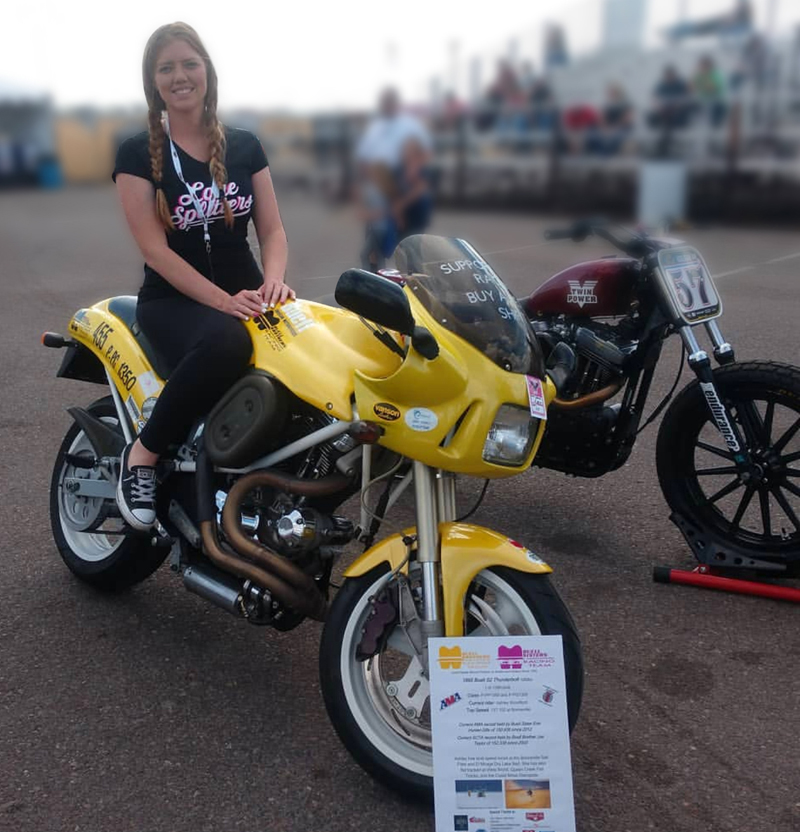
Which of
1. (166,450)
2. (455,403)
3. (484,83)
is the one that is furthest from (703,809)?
(484,83)

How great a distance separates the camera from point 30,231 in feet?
36.6

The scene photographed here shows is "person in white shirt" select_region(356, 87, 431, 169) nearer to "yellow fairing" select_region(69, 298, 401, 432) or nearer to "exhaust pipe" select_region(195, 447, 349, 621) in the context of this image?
"yellow fairing" select_region(69, 298, 401, 432)

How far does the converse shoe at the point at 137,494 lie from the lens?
3.33m

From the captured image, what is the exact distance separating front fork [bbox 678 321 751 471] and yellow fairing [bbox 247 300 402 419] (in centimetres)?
145

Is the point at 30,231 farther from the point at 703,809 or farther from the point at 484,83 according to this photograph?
the point at 703,809

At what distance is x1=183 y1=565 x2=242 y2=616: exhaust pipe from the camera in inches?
123

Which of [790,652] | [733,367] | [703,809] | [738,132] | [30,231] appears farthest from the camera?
[30,231]

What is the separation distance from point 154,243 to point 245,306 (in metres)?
0.40

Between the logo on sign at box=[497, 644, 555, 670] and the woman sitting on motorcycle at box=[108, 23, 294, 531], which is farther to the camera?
the woman sitting on motorcycle at box=[108, 23, 294, 531]

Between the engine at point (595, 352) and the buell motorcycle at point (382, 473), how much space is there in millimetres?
1267

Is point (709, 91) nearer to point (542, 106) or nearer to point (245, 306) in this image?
point (542, 106)

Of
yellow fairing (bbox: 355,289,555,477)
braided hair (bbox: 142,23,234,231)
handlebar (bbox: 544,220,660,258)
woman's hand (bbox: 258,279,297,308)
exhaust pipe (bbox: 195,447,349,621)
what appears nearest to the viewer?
yellow fairing (bbox: 355,289,555,477)

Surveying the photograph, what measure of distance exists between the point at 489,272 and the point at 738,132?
3.44 ft

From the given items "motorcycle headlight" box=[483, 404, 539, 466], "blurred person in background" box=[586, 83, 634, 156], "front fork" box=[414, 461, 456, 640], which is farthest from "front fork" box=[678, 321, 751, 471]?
"front fork" box=[414, 461, 456, 640]
